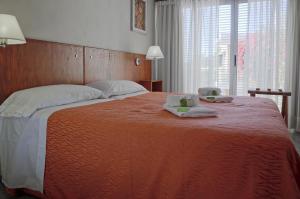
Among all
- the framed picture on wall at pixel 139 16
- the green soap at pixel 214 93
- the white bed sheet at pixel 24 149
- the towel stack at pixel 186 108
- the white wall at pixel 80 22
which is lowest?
the white bed sheet at pixel 24 149

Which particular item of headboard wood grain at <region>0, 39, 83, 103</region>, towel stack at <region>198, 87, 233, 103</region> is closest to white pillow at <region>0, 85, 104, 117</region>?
headboard wood grain at <region>0, 39, 83, 103</region>

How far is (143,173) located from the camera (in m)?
1.38

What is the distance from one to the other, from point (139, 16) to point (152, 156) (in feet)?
10.8

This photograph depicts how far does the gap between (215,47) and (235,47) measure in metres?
0.32

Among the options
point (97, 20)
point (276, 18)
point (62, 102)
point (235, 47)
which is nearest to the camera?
point (62, 102)

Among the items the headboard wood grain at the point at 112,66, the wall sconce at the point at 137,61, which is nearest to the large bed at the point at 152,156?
the headboard wood grain at the point at 112,66

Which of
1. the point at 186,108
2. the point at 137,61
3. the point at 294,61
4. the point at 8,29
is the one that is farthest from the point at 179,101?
the point at 294,61

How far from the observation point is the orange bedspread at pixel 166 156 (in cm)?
115

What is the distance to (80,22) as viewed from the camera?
9.66ft

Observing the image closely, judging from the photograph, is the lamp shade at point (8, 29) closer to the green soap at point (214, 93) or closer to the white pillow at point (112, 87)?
the white pillow at point (112, 87)

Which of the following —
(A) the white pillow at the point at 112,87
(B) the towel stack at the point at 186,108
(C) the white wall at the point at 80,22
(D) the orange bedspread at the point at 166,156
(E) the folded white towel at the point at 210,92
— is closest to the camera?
(D) the orange bedspread at the point at 166,156

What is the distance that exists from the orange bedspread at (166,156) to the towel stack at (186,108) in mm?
72

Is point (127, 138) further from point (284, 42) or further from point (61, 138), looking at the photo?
point (284, 42)

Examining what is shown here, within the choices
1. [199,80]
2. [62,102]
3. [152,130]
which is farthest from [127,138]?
[199,80]
